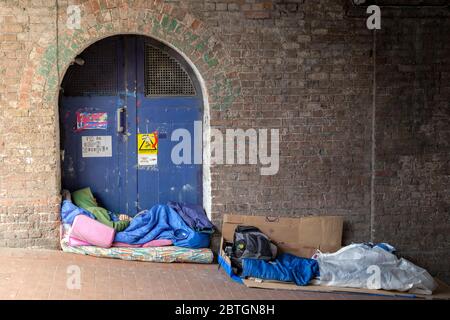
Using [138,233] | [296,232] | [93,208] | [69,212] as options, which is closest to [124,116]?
[93,208]

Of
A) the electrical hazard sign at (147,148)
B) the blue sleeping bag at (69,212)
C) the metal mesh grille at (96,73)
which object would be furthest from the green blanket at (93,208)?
the metal mesh grille at (96,73)

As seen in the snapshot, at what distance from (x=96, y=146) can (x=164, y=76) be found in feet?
4.22

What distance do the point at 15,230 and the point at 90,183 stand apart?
1.13 meters

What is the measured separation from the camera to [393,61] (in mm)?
7848

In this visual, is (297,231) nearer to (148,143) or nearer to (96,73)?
(148,143)

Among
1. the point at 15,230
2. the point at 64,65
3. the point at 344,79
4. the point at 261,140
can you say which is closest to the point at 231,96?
the point at 261,140

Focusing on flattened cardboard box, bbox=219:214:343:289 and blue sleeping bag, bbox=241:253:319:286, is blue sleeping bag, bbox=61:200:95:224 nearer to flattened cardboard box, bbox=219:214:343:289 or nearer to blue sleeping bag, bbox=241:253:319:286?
flattened cardboard box, bbox=219:214:343:289

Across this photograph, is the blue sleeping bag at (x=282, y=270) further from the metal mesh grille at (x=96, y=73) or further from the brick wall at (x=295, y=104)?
the metal mesh grille at (x=96, y=73)

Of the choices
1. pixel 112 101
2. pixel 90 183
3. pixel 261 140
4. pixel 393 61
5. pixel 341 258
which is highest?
pixel 393 61

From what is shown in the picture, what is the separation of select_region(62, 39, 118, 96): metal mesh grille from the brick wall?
0.47 meters

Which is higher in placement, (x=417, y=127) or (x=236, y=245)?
(x=417, y=127)

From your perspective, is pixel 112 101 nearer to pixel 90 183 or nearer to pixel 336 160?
pixel 90 183

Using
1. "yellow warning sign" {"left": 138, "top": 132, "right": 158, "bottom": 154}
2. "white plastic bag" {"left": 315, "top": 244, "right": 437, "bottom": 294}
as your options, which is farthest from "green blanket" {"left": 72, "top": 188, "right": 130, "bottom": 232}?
"white plastic bag" {"left": 315, "top": 244, "right": 437, "bottom": 294}

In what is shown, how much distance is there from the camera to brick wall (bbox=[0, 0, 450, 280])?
7.33m
